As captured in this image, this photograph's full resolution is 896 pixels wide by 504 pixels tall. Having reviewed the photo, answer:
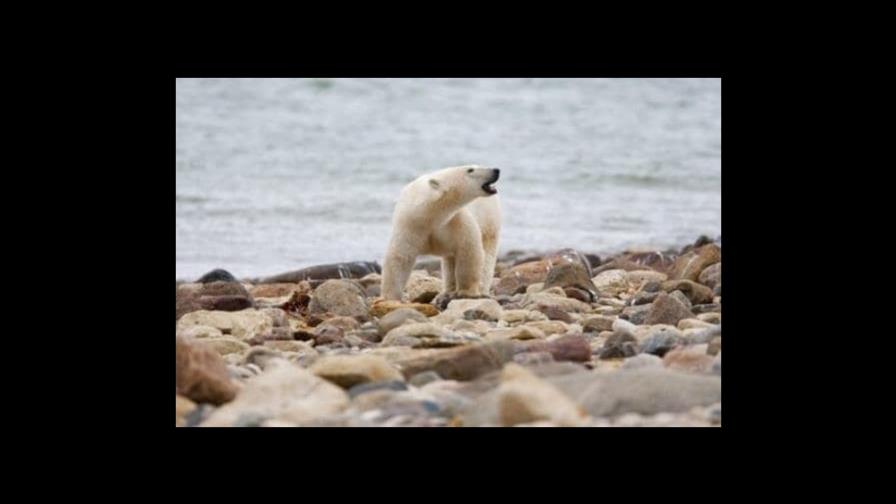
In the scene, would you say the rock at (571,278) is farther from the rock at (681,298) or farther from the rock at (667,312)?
the rock at (667,312)

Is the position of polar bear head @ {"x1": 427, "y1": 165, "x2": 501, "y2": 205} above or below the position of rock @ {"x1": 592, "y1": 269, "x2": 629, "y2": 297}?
above

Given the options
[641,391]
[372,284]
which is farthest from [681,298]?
[372,284]

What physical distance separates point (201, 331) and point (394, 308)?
1246 millimetres

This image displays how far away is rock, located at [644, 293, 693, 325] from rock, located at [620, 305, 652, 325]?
0.05m

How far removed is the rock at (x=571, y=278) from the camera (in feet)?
28.6

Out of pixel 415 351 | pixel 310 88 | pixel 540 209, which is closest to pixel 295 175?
pixel 540 209

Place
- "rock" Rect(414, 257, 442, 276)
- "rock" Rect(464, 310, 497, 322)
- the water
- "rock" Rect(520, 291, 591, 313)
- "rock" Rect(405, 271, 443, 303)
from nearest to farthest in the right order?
"rock" Rect(464, 310, 497, 322)
"rock" Rect(520, 291, 591, 313)
"rock" Rect(405, 271, 443, 303)
"rock" Rect(414, 257, 442, 276)
the water

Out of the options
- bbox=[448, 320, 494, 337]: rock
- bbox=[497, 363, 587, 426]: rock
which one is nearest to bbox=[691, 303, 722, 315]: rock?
bbox=[448, 320, 494, 337]: rock

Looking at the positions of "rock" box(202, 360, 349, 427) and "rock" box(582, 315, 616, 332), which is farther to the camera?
"rock" box(582, 315, 616, 332)

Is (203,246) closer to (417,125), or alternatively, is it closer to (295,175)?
(295,175)

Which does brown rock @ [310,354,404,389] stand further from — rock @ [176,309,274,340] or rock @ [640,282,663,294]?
rock @ [640,282,663,294]

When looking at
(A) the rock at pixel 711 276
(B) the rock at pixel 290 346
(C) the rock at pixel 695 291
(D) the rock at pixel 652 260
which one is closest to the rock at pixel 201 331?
(B) the rock at pixel 290 346

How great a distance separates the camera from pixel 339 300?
8.01m

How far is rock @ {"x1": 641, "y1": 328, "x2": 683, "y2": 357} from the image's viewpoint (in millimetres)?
6070
